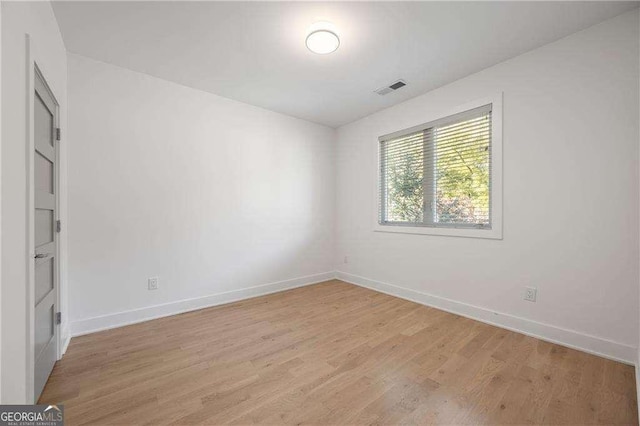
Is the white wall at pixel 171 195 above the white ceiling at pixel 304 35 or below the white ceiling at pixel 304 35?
below

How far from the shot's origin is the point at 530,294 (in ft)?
8.19

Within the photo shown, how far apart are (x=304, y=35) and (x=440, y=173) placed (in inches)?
83.9

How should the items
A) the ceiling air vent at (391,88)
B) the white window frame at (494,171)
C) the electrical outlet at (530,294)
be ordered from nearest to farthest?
the electrical outlet at (530,294)
the white window frame at (494,171)
the ceiling air vent at (391,88)

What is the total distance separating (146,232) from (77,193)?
0.67 metres

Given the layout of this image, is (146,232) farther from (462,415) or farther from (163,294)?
(462,415)

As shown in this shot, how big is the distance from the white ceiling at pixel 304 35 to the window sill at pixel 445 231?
5.51 feet

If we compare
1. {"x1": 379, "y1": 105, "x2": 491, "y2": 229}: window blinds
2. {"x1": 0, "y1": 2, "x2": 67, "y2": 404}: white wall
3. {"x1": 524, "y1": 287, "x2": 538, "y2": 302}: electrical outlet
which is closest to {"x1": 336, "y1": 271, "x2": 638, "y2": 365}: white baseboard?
{"x1": 524, "y1": 287, "x2": 538, "y2": 302}: electrical outlet

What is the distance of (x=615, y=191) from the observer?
2.08 metres

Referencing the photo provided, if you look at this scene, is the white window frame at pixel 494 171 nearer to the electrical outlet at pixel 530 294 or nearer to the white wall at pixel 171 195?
the electrical outlet at pixel 530 294

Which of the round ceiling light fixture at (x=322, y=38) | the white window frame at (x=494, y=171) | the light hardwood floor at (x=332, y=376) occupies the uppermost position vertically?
the round ceiling light fixture at (x=322, y=38)

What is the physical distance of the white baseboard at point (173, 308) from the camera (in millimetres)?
2572

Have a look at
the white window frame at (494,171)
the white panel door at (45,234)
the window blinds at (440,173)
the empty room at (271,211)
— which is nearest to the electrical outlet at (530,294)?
the empty room at (271,211)

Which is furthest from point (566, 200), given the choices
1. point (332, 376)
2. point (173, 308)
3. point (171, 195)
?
point (173, 308)

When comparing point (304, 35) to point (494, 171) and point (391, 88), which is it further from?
point (494, 171)
